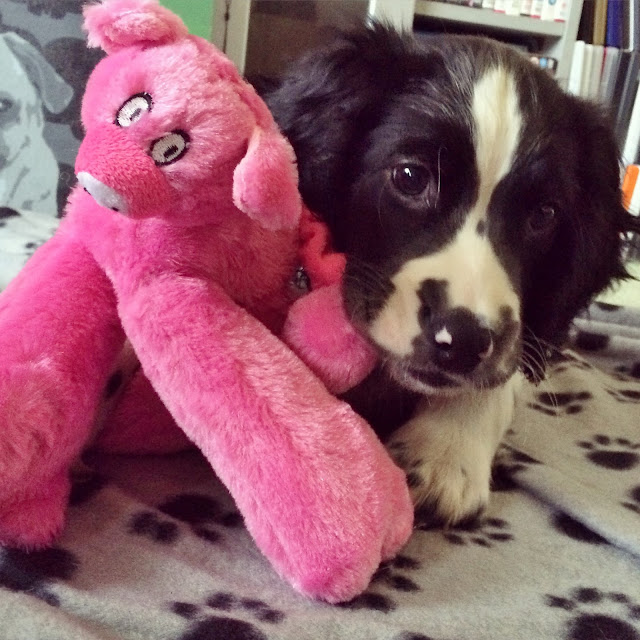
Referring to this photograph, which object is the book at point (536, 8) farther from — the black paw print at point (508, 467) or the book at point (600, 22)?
the black paw print at point (508, 467)

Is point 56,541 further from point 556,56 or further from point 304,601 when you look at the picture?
point 556,56

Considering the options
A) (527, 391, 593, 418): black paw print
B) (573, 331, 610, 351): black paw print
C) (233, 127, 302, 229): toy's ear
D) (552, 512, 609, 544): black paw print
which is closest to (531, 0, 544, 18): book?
(573, 331, 610, 351): black paw print

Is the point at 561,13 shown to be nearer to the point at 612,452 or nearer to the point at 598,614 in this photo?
the point at 612,452

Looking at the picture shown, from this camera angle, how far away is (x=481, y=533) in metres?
0.89

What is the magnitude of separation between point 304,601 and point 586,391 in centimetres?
95

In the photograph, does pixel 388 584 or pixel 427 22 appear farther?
pixel 427 22

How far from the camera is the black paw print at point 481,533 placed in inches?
34.1

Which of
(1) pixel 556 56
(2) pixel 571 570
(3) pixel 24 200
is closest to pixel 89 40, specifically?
(2) pixel 571 570

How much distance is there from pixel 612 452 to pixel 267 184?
0.81 m

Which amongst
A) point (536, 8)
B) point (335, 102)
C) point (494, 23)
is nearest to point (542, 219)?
point (335, 102)

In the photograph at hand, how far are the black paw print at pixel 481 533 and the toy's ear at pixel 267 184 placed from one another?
0.42 meters

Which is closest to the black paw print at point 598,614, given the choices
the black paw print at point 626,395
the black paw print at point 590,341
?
the black paw print at point 626,395

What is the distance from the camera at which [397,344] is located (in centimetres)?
84

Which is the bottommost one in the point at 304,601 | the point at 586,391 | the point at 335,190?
the point at 586,391
